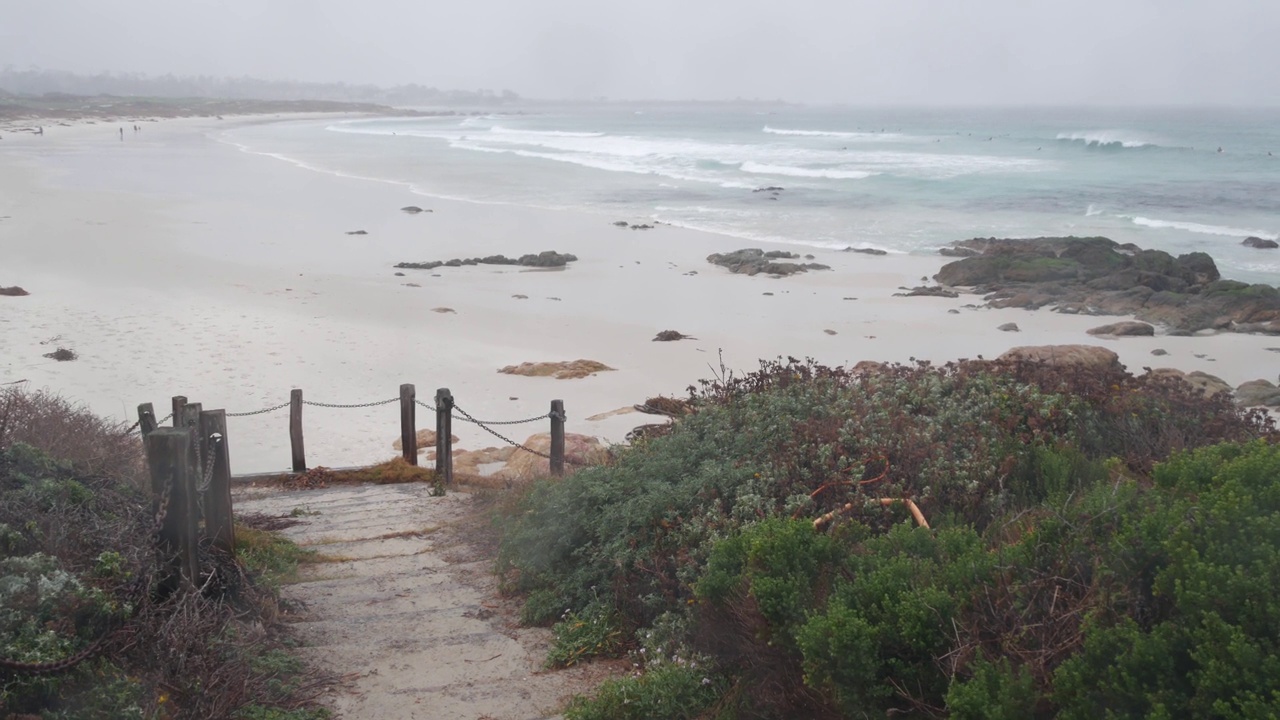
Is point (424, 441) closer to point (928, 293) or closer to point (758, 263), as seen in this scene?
point (928, 293)

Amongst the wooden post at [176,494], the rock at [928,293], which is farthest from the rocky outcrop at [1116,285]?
the wooden post at [176,494]

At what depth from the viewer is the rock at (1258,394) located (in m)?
14.2

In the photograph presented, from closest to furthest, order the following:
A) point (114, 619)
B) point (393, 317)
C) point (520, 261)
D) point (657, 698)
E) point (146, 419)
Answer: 1. point (114, 619)
2. point (657, 698)
3. point (146, 419)
4. point (393, 317)
5. point (520, 261)

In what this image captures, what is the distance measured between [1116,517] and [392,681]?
11.2ft

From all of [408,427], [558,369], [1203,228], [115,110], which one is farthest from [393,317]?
[115,110]

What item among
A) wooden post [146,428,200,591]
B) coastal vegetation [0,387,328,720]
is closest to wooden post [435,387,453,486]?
coastal vegetation [0,387,328,720]

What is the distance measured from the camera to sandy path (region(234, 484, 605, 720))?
4906mm

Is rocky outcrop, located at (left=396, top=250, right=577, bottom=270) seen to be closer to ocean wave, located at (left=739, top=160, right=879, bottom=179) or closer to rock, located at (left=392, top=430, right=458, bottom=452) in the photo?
rock, located at (left=392, top=430, right=458, bottom=452)

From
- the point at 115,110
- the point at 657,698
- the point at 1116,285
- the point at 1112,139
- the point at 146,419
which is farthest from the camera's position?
the point at 115,110

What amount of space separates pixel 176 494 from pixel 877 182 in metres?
44.6

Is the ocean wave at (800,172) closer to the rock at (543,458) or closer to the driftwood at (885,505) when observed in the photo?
the rock at (543,458)

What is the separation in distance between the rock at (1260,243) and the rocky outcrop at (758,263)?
14149mm

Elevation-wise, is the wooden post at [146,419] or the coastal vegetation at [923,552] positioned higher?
the coastal vegetation at [923,552]

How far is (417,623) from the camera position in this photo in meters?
5.88
